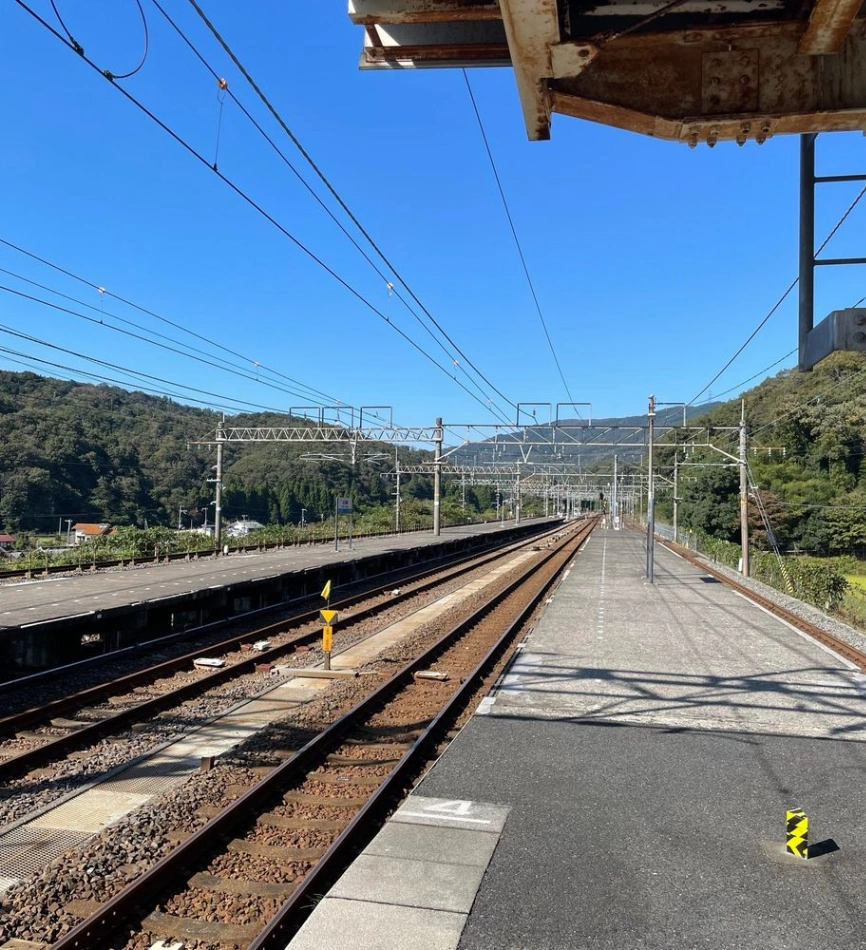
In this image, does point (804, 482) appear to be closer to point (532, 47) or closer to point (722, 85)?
point (722, 85)

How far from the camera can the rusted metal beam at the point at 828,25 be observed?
152 inches

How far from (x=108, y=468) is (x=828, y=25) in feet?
162

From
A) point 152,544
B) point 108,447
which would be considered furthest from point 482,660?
point 108,447

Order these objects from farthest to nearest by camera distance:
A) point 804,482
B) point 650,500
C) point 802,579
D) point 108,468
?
point 804,482 < point 108,468 < point 802,579 < point 650,500

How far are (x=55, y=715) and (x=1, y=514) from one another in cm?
4497

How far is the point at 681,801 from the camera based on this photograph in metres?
6.04

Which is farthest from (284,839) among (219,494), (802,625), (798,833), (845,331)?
(219,494)

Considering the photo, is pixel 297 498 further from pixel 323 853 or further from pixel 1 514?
pixel 323 853

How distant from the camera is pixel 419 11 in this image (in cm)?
435

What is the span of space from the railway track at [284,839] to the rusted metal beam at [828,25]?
5538 mm

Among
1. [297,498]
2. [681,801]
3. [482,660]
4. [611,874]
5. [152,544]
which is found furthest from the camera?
[297,498]

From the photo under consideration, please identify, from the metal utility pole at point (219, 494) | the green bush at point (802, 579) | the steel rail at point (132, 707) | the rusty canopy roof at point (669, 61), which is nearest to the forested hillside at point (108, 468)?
the metal utility pole at point (219, 494)

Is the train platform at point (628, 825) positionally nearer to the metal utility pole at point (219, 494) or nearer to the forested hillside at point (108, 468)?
the metal utility pole at point (219, 494)

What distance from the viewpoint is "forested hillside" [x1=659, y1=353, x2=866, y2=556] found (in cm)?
5612
